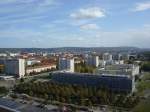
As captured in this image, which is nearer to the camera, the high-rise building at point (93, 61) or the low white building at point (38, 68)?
the low white building at point (38, 68)

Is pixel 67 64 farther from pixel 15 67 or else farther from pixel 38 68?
pixel 15 67

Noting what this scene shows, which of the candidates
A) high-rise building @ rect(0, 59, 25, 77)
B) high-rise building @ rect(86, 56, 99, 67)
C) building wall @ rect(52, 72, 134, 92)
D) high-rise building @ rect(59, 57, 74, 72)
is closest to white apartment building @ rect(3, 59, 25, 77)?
high-rise building @ rect(0, 59, 25, 77)

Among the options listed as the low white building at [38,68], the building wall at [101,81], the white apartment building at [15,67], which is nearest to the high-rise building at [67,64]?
the low white building at [38,68]

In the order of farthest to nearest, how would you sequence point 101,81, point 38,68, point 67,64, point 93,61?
point 93,61, point 38,68, point 67,64, point 101,81

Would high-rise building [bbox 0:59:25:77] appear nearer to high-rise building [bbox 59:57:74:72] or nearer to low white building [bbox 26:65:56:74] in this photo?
low white building [bbox 26:65:56:74]

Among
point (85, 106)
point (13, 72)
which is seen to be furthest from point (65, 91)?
point (13, 72)

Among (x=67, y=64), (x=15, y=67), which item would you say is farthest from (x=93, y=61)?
(x=15, y=67)

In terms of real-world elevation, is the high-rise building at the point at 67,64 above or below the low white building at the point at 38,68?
above

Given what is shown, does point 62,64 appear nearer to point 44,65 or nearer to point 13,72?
point 44,65

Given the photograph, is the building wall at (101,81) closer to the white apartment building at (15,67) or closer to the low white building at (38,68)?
the white apartment building at (15,67)

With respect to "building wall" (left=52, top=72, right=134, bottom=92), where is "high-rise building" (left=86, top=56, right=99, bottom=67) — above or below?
above

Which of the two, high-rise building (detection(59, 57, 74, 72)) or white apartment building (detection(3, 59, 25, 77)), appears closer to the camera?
white apartment building (detection(3, 59, 25, 77))
